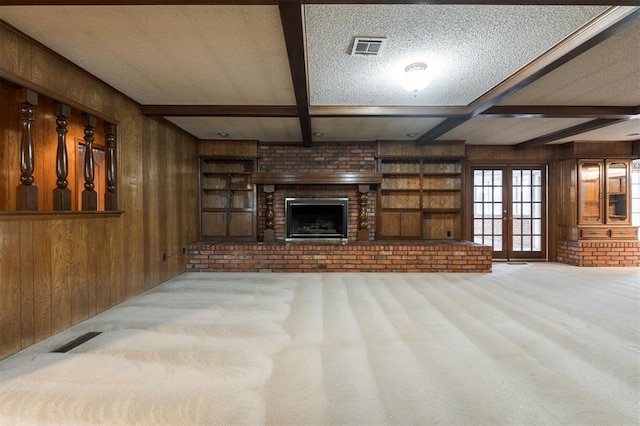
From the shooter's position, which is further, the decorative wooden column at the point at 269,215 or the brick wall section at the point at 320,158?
the brick wall section at the point at 320,158

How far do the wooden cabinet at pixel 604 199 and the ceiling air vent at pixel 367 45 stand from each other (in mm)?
5383

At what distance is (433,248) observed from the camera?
15.3ft

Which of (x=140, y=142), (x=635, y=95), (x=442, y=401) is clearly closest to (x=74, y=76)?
(x=140, y=142)

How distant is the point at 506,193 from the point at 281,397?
19.1 ft

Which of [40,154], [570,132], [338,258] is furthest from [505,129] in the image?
[40,154]

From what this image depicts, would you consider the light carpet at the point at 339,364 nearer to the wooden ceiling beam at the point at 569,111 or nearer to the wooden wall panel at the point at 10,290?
the wooden wall panel at the point at 10,290

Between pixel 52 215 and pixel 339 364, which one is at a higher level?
pixel 52 215

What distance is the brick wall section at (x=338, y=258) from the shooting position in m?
4.63

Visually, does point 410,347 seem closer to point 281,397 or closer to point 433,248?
Answer: point 281,397

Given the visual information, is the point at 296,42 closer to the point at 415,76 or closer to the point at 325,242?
the point at 415,76

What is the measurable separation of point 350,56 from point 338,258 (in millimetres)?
3095

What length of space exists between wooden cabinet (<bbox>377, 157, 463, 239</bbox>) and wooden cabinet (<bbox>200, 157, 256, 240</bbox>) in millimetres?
2495

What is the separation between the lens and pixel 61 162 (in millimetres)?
2506

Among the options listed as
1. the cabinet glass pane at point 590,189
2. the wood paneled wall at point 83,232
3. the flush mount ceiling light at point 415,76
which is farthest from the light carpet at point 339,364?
the cabinet glass pane at point 590,189
